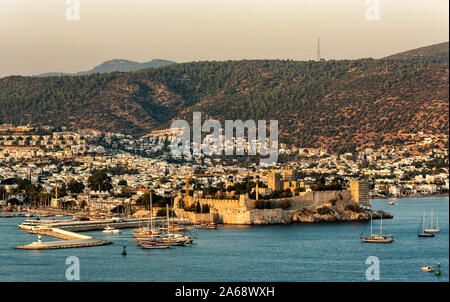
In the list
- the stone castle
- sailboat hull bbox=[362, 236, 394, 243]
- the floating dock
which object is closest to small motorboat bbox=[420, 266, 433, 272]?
sailboat hull bbox=[362, 236, 394, 243]

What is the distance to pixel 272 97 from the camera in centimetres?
13462

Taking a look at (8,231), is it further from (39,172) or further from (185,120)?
(185,120)

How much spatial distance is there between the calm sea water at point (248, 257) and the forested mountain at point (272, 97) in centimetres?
5998

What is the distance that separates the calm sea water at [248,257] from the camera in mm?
37938

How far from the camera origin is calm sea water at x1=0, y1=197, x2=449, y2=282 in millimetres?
37938

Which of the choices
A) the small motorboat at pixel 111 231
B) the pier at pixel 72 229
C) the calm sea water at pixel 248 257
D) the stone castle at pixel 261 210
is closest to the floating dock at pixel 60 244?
the pier at pixel 72 229

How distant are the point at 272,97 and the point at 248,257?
9210cm

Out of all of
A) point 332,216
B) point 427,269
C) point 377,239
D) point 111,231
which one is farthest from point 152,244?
point 332,216

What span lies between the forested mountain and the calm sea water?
60.0 meters

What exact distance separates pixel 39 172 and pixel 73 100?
4681 cm

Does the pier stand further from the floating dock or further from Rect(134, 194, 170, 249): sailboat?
Rect(134, 194, 170, 249): sailboat

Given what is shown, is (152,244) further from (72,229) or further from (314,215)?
(314,215)

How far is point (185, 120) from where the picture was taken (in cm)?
13388
